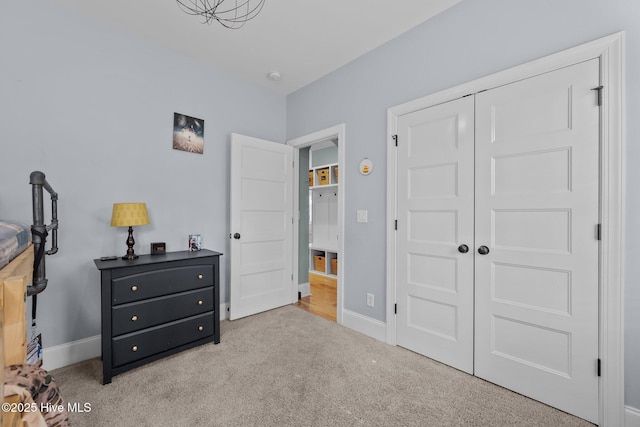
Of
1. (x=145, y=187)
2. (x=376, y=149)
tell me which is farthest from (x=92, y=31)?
(x=376, y=149)

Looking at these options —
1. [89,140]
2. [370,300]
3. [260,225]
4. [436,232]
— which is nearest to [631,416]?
[436,232]

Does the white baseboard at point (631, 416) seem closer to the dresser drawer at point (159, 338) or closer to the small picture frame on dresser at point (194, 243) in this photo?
the dresser drawer at point (159, 338)

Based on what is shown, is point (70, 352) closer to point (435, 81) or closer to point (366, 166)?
point (366, 166)

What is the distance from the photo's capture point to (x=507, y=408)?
1701 mm

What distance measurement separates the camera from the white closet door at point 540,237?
1.61 m

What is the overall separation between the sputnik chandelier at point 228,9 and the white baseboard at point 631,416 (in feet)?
11.3

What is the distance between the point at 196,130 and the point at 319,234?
10.0 ft

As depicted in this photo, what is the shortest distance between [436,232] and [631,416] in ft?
4.60

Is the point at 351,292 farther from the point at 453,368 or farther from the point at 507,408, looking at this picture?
the point at 507,408

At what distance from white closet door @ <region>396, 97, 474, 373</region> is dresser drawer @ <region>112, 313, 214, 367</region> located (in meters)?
1.73

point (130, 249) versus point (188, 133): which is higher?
point (188, 133)

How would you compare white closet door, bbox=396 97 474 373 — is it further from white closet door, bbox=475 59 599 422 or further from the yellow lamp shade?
the yellow lamp shade

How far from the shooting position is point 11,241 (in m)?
1.05

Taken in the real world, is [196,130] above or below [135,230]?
above
